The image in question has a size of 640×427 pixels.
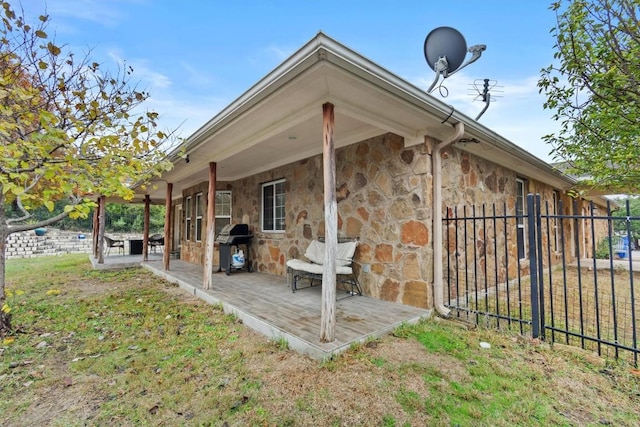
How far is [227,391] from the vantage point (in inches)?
87.7

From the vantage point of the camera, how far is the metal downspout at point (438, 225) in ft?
12.2

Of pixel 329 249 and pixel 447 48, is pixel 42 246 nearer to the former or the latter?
pixel 329 249

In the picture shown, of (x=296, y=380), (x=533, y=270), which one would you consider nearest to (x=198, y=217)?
(x=296, y=380)

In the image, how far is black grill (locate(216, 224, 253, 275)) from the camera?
6.77m

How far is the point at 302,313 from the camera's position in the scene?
369 centimetres

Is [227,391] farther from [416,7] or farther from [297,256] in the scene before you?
[416,7]

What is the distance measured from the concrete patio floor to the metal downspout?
0.24 metres

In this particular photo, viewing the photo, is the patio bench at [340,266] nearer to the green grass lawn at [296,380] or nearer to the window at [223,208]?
the green grass lawn at [296,380]

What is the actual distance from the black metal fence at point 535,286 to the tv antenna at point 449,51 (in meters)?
2.12

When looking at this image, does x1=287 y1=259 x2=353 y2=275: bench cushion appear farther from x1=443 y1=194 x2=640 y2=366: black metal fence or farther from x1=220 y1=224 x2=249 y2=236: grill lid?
x1=220 y1=224 x2=249 y2=236: grill lid

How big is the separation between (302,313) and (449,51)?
4308 millimetres

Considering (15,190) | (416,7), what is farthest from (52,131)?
(416,7)

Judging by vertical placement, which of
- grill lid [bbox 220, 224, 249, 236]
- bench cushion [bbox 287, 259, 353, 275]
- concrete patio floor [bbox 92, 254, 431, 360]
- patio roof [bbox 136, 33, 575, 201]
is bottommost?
concrete patio floor [bbox 92, 254, 431, 360]

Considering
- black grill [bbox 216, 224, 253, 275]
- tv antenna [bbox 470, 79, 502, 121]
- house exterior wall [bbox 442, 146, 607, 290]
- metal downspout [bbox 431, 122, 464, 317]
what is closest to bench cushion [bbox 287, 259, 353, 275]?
metal downspout [bbox 431, 122, 464, 317]
